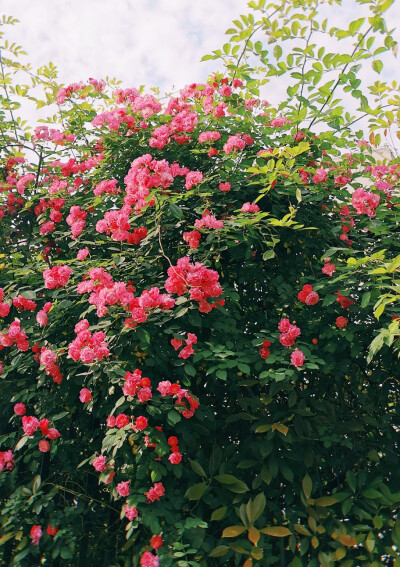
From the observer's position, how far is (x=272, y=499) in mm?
2344

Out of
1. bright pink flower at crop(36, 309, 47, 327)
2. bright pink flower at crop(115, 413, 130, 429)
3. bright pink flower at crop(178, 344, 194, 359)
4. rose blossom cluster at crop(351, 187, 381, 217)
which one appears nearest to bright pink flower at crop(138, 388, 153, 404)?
bright pink flower at crop(115, 413, 130, 429)

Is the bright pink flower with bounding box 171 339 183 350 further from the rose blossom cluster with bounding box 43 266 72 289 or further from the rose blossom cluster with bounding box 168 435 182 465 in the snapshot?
the rose blossom cluster with bounding box 43 266 72 289

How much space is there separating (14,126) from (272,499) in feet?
10.1

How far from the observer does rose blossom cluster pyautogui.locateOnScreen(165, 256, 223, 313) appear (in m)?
2.15

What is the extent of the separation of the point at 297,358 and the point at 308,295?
0.38 m

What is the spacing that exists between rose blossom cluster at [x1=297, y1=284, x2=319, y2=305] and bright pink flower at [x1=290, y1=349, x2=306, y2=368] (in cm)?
33

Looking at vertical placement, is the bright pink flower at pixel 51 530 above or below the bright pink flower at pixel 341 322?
below

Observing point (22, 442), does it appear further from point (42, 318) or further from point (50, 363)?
point (42, 318)

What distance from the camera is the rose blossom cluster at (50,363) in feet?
7.71

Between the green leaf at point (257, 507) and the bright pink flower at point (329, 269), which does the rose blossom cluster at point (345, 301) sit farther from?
the green leaf at point (257, 507)

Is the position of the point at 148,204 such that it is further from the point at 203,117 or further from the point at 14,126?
the point at 14,126

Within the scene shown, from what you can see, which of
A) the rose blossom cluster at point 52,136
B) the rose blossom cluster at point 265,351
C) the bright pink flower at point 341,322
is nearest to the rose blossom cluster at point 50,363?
the rose blossom cluster at point 265,351

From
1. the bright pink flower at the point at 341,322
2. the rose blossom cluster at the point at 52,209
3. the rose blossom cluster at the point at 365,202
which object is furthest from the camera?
the rose blossom cluster at the point at 52,209

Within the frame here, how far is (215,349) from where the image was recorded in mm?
2164
